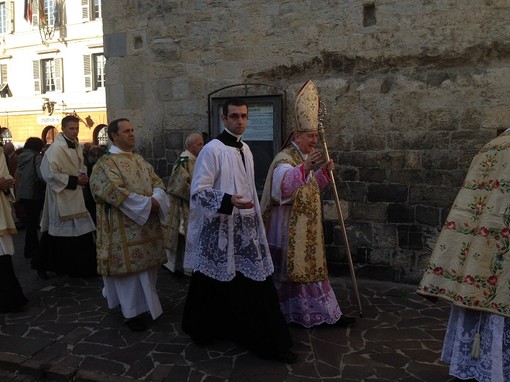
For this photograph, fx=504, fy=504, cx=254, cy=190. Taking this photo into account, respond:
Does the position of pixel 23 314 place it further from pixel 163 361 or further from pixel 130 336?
pixel 163 361

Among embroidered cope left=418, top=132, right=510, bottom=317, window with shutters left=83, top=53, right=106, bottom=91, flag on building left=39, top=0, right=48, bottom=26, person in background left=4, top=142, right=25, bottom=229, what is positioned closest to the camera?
embroidered cope left=418, top=132, right=510, bottom=317

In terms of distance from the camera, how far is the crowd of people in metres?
3.05

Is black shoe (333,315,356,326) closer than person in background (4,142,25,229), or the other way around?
black shoe (333,315,356,326)

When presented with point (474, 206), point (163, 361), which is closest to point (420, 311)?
point (474, 206)

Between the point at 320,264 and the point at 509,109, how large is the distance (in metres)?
2.81

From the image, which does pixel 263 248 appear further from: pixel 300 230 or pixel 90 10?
pixel 90 10

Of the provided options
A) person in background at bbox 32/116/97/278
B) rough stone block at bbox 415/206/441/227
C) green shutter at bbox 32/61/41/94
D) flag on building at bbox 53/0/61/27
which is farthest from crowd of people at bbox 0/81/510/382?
green shutter at bbox 32/61/41/94

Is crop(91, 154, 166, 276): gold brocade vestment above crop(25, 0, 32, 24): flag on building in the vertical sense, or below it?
below

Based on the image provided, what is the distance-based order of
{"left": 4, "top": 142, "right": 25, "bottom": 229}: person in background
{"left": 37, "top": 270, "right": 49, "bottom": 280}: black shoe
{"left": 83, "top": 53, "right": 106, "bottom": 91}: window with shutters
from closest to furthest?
{"left": 37, "top": 270, "right": 49, "bottom": 280}: black shoe, {"left": 4, "top": 142, "right": 25, "bottom": 229}: person in background, {"left": 83, "top": 53, "right": 106, "bottom": 91}: window with shutters

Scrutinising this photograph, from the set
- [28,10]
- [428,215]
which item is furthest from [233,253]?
[28,10]

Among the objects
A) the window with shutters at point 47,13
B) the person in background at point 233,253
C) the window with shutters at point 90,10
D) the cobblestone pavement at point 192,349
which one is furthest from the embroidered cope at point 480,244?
the window with shutters at point 47,13

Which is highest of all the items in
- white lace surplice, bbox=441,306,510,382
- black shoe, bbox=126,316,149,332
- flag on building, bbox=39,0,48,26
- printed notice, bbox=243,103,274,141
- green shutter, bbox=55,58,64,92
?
flag on building, bbox=39,0,48,26

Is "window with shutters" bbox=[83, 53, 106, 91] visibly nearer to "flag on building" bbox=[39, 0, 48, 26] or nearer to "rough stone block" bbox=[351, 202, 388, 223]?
"flag on building" bbox=[39, 0, 48, 26]

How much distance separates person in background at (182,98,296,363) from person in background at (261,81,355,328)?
34cm
